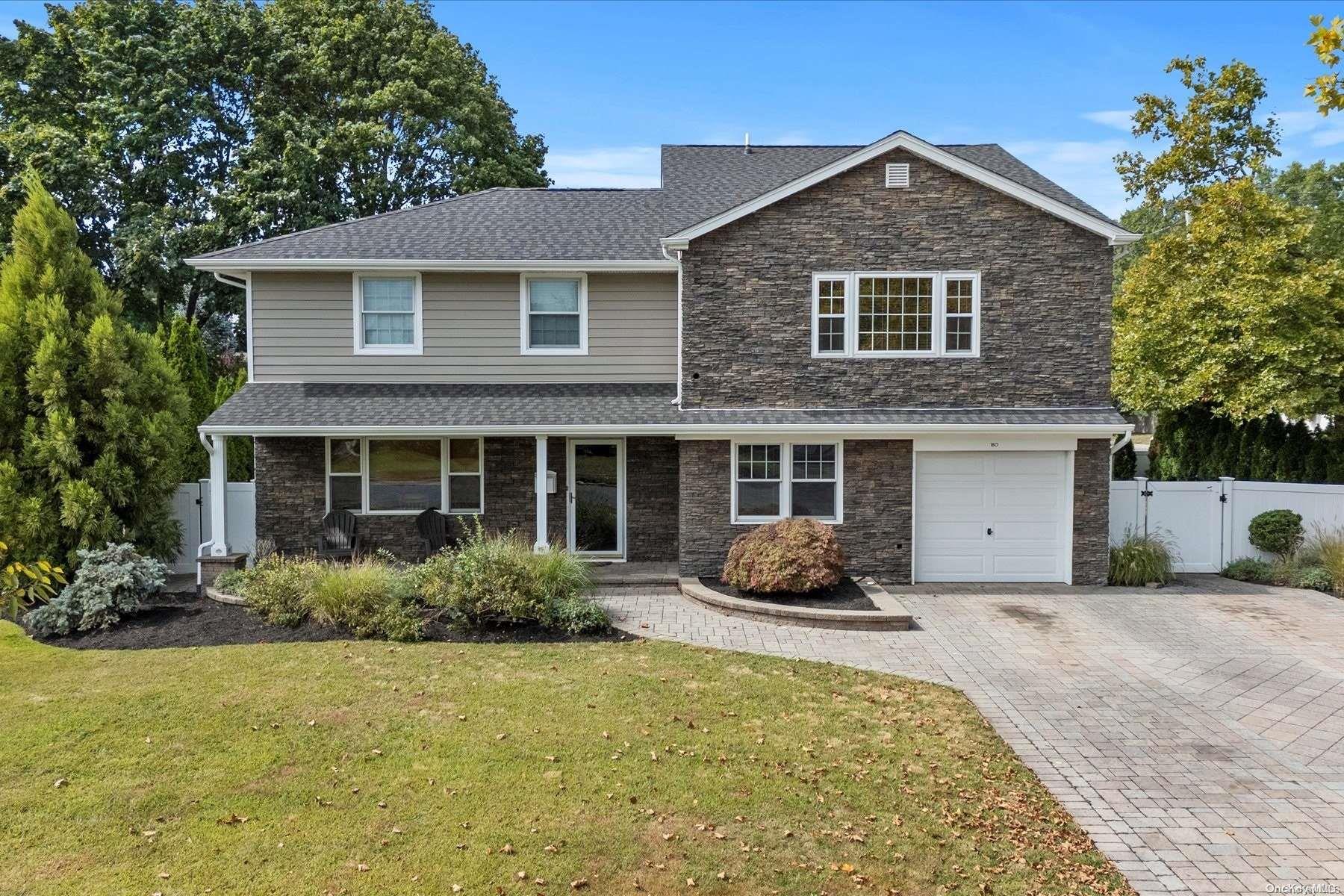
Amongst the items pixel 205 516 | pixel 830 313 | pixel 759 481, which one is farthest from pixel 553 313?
pixel 205 516

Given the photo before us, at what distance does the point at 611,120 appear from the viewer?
71.3ft

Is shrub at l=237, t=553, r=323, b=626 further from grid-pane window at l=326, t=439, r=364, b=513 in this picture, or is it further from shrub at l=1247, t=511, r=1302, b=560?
shrub at l=1247, t=511, r=1302, b=560

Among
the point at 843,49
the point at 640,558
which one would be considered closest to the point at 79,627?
the point at 640,558

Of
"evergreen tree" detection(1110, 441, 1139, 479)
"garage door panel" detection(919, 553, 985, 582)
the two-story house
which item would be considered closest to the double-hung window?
the two-story house

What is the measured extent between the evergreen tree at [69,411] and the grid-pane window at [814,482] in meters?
10.1

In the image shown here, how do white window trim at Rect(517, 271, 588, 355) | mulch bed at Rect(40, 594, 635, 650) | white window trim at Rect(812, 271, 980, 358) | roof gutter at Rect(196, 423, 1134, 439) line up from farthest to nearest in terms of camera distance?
white window trim at Rect(517, 271, 588, 355) → white window trim at Rect(812, 271, 980, 358) → roof gutter at Rect(196, 423, 1134, 439) → mulch bed at Rect(40, 594, 635, 650)

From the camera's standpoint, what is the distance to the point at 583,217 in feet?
57.9

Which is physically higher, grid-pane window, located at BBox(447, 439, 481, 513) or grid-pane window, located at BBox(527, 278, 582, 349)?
grid-pane window, located at BBox(527, 278, 582, 349)

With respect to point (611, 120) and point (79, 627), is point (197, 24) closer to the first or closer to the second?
point (611, 120)

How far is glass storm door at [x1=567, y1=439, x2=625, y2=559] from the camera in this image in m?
15.6

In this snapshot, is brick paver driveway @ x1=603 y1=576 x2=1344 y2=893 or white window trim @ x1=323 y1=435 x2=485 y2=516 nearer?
brick paver driveway @ x1=603 y1=576 x2=1344 y2=893

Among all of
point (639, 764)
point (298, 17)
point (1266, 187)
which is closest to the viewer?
point (639, 764)

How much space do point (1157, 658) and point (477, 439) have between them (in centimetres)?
1093

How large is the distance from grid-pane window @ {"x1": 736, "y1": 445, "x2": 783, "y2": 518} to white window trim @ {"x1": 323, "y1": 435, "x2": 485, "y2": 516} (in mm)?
4711
